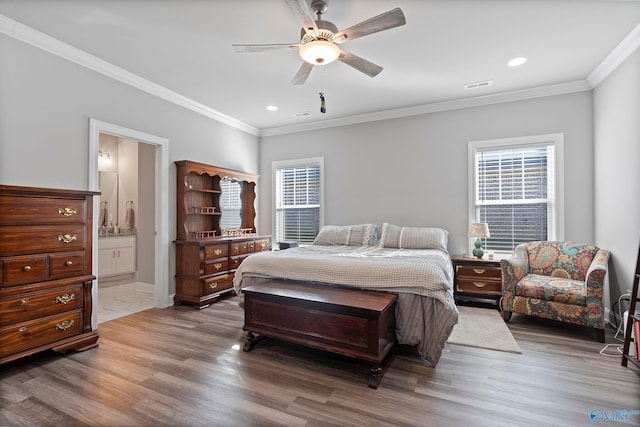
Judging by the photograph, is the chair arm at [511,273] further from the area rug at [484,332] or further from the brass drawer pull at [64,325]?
the brass drawer pull at [64,325]

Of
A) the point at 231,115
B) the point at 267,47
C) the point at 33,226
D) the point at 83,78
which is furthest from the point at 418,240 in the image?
the point at 83,78

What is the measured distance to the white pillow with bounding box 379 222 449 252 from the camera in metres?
4.10

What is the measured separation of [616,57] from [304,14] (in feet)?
11.1

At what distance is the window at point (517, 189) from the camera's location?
4.05 meters

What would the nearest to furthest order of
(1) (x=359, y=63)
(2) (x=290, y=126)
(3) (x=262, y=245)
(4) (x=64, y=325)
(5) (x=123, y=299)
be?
(4) (x=64, y=325) < (1) (x=359, y=63) < (5) (x=123, y=299) < (3) (x=262, y=245) < (2) (x=290, y=126)

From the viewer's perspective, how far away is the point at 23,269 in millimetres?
2369

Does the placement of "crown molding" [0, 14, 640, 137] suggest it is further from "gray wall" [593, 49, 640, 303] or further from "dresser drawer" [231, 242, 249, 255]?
"dresser drawer" [231, 242, 249, 255]

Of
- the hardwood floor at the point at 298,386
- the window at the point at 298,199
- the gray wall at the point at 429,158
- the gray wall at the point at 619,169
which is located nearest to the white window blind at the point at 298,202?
the window at the point at 298,199

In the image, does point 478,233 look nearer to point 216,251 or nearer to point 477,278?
point 477,278

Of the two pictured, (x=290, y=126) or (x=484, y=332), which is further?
(x=290, y=126)

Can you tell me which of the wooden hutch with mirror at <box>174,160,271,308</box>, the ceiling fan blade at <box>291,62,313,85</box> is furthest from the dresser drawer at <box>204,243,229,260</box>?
the ceiling fan blade at <box>291,62,313,85</box>

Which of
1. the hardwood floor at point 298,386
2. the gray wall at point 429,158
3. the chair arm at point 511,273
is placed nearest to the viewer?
the hardwood floor at point 298,386

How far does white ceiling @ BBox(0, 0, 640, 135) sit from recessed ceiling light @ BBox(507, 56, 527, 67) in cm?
6

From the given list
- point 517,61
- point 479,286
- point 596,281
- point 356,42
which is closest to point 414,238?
point 479,286
